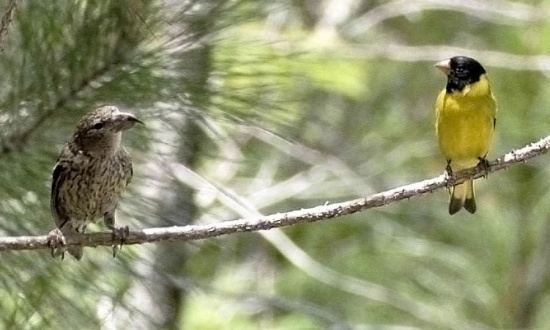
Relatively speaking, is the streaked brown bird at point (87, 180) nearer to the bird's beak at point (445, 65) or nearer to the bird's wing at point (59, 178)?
the bird's wing at point (59, 178)

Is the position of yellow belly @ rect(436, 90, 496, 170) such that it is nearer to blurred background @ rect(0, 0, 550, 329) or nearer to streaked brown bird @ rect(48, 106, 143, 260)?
blurred background @ rect(0, 0, 550, 329)

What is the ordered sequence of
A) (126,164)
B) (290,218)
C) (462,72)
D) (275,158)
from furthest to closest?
1. (275,158)
2. (462,72)
3. (126,164)
4. (290,218)

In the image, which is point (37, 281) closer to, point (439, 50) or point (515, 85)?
point (439, 50)

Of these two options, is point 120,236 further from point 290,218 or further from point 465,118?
point 465,118

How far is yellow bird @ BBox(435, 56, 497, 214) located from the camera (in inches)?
46.3

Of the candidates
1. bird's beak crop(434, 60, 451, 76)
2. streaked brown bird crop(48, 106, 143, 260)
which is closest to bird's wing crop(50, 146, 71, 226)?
streaked brown bird crop(48, 106, 143, 260)

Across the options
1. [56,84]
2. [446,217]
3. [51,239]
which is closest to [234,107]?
[56,84]

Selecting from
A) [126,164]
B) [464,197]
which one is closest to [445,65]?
[464,197]

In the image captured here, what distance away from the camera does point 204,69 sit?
1159 millimetres

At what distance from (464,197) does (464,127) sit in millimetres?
89

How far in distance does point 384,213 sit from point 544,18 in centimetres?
63

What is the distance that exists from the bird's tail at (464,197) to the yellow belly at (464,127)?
0.10 feet

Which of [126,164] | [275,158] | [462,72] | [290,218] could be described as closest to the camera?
[290,218]

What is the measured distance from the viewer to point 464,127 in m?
1.19
